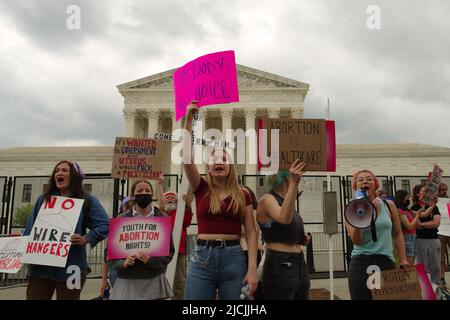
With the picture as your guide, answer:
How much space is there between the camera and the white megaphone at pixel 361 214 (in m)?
3.40

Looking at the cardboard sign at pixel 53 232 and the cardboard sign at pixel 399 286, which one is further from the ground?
the cardboard sign at pixel 53 232

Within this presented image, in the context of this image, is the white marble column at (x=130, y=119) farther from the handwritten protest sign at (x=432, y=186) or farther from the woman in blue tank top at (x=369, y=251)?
the woman in blue tank top at (x=369, y=251)

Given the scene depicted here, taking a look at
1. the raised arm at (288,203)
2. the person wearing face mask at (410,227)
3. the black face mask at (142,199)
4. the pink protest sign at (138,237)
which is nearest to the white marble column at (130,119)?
the person wearing face mask at (410,227)

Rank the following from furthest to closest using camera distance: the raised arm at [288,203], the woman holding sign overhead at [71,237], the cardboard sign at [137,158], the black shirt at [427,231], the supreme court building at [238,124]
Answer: the supreme court building at [238,124] < the black shirt at [427,231] < the cardboard sign at [137,158] < the woman holding sign overhead at [71,237] < the raised arm at [288,203]

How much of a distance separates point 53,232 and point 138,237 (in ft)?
2.71

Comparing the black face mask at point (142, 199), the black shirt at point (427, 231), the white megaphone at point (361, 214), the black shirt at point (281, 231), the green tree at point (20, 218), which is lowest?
the green tree at point (20, 218)

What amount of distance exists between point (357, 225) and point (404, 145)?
5805cm

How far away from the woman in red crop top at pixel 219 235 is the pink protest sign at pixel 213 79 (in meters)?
1.09

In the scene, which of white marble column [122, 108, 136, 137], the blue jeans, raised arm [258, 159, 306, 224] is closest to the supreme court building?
white marble column [122, 108, 136, 137]

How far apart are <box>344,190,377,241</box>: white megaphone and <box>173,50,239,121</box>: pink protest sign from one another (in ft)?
5.88

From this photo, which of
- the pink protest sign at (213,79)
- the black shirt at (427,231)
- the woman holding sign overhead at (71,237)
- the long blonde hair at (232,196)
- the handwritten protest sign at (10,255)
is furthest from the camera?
the black shirt at (427,231)

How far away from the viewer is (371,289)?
3223 mm

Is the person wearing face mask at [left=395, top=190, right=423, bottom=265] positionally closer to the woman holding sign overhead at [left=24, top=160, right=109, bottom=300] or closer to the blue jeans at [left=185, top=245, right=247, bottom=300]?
the blue jeans at [left=185, top=245, right=247, bottom=300]
